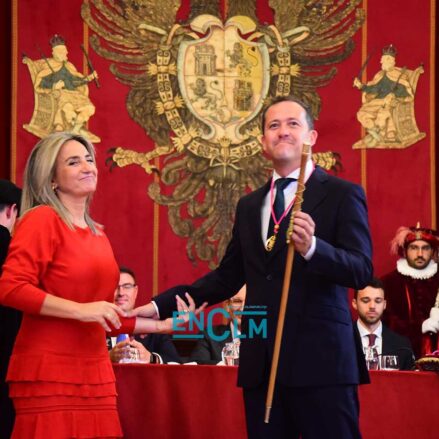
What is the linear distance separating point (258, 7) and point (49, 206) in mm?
4261

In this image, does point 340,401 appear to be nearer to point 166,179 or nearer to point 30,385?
point 30,385

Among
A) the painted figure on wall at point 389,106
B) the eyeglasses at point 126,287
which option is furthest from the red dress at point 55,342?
the painted figure on wall at point 389,106

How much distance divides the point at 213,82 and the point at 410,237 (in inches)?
66.8

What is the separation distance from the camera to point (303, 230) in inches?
118

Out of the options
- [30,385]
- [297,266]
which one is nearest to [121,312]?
[30,385]

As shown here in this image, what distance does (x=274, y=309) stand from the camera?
321 cm

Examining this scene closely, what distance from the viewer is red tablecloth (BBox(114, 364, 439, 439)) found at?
150 inches

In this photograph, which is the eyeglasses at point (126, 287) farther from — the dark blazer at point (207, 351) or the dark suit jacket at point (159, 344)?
the dark blazer at point (207, 351)

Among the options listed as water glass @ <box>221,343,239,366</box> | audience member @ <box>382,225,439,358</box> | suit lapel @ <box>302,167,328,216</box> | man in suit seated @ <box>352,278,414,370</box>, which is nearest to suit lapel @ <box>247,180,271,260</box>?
suit lapel @ <box>302,167,328,216</box>

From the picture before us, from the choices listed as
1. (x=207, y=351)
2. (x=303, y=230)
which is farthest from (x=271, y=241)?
(x=207, y=351)

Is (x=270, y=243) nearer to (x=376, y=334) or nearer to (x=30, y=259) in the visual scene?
(x=30, y=259)

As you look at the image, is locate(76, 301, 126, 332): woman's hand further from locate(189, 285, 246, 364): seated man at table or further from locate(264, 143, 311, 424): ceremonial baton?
locate(189, 285, 246, 364): seated man at table

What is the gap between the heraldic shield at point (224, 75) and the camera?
7246 millimetres

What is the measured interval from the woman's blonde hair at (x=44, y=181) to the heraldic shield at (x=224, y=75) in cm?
391
